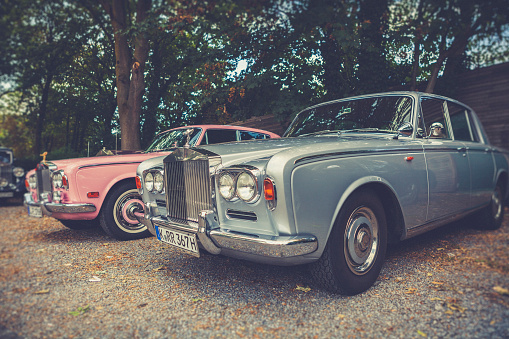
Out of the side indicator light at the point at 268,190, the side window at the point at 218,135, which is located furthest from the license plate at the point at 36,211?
the side indicator light at the point at 268,190

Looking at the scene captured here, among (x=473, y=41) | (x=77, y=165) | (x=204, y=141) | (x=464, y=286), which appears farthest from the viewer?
(x=473, y=41)

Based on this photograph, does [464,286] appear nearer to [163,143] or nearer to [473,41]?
[163,143]

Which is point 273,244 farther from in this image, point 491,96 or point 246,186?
point 491,96

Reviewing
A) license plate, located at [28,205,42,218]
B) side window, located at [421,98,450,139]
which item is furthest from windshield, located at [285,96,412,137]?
license plate, located at [28,205,42,218]

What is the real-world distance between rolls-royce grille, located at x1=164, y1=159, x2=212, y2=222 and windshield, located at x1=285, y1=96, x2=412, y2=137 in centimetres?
150

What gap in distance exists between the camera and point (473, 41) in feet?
20.1

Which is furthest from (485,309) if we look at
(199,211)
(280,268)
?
(199,211)

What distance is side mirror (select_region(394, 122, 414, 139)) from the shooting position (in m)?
3.18

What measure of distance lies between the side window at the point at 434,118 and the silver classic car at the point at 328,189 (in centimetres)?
1

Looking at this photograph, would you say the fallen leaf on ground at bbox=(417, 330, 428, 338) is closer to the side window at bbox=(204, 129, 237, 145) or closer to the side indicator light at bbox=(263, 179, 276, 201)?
the side indicator light at bbox=(263, 179, 276, 201)

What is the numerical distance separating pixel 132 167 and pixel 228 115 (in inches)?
141

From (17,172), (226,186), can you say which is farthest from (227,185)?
(17,172)

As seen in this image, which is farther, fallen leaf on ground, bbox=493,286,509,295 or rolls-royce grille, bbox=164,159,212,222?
rolls-royce grille, bbox=164,159,212,222

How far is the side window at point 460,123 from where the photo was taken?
13.6 feet
